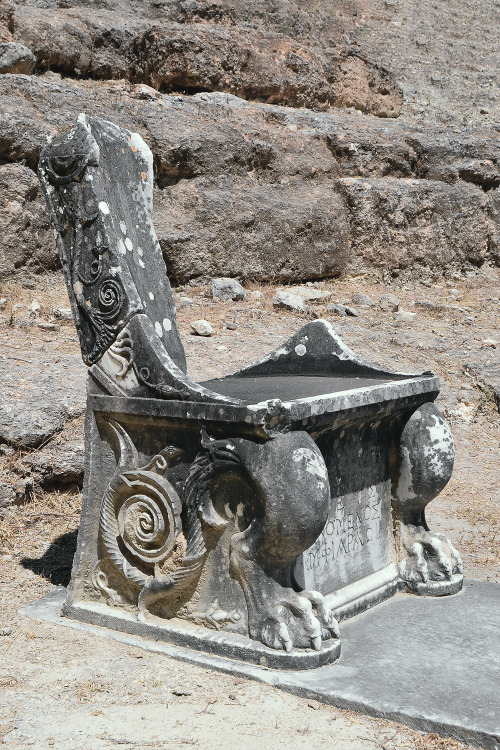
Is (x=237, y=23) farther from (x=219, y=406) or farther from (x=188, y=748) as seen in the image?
(x=188, y=748)

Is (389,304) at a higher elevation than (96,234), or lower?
lower

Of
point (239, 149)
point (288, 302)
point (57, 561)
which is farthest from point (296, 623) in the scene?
point (239, 149)

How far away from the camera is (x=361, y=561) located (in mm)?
3781

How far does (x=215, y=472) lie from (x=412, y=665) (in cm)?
102

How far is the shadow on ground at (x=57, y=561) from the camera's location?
4.12 metres

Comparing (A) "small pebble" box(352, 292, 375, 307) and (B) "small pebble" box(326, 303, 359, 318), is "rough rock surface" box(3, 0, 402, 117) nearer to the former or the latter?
(A) "small pebble" box(352, 292, 375, 307)

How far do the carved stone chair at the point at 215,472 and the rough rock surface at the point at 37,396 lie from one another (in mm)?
1398

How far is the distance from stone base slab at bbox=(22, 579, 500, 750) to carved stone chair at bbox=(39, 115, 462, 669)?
8 cm

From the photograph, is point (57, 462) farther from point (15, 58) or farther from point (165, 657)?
point (15, 58)

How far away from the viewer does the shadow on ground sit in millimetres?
4125

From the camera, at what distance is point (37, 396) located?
17.3ft

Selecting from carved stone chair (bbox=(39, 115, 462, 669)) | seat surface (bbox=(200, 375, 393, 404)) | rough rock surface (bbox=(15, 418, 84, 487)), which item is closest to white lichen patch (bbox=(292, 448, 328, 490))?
carved stone chair (bbox=(39, 115, 462, 669))

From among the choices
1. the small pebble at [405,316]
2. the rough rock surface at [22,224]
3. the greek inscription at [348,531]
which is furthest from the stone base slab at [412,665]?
the small pebble at [405,316]

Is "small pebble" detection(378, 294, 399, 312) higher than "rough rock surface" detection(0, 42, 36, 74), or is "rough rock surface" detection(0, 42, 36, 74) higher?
"rough rock surface" detection(0, 42, 36, 74)
